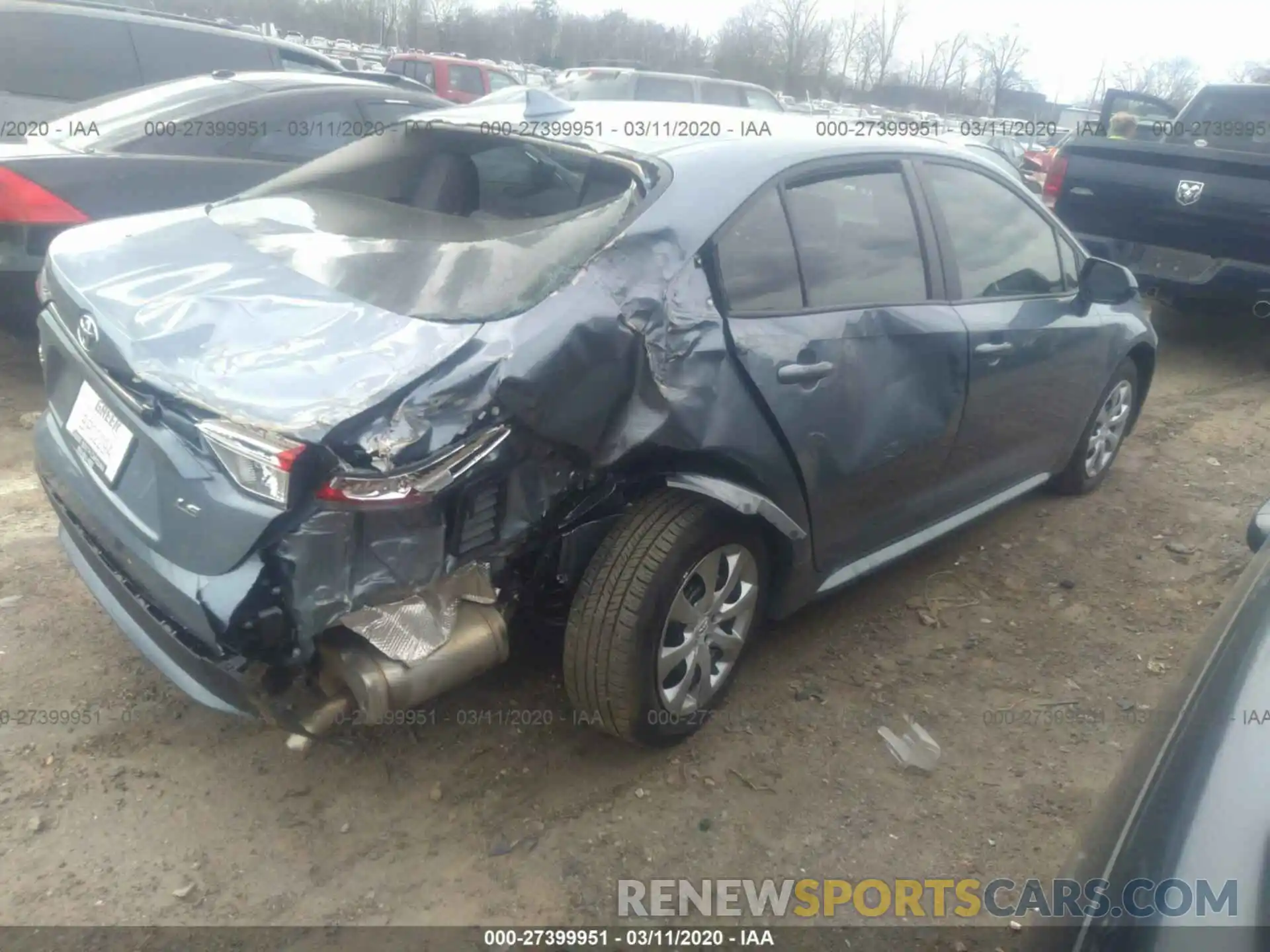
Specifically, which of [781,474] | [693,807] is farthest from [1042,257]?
[693,807]

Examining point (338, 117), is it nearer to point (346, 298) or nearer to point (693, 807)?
point (346, 298)

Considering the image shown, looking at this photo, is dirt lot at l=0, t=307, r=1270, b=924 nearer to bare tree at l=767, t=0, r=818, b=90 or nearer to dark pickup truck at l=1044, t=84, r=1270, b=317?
dark pickup truck at l=1044, t=84, r=1270, b=317

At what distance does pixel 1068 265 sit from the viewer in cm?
396

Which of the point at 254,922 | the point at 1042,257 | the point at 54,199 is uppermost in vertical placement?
the point at 1042,257

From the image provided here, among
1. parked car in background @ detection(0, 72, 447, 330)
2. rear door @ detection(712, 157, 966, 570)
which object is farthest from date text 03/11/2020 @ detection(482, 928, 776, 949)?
parked car in background @ detection(0, 72, 447, 330)

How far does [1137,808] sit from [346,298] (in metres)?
1.91

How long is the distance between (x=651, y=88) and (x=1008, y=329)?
10.8m

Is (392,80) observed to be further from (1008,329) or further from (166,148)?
(1008,329)

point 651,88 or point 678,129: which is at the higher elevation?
point 651,88

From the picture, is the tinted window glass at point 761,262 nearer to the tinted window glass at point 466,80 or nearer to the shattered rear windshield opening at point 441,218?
the shattered rear windshield opening at point 441,218

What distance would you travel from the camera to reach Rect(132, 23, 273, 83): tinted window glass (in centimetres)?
627

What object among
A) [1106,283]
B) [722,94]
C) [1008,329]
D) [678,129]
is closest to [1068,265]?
[1106,283]

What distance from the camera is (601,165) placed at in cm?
274

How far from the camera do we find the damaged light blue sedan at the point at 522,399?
2.03m
